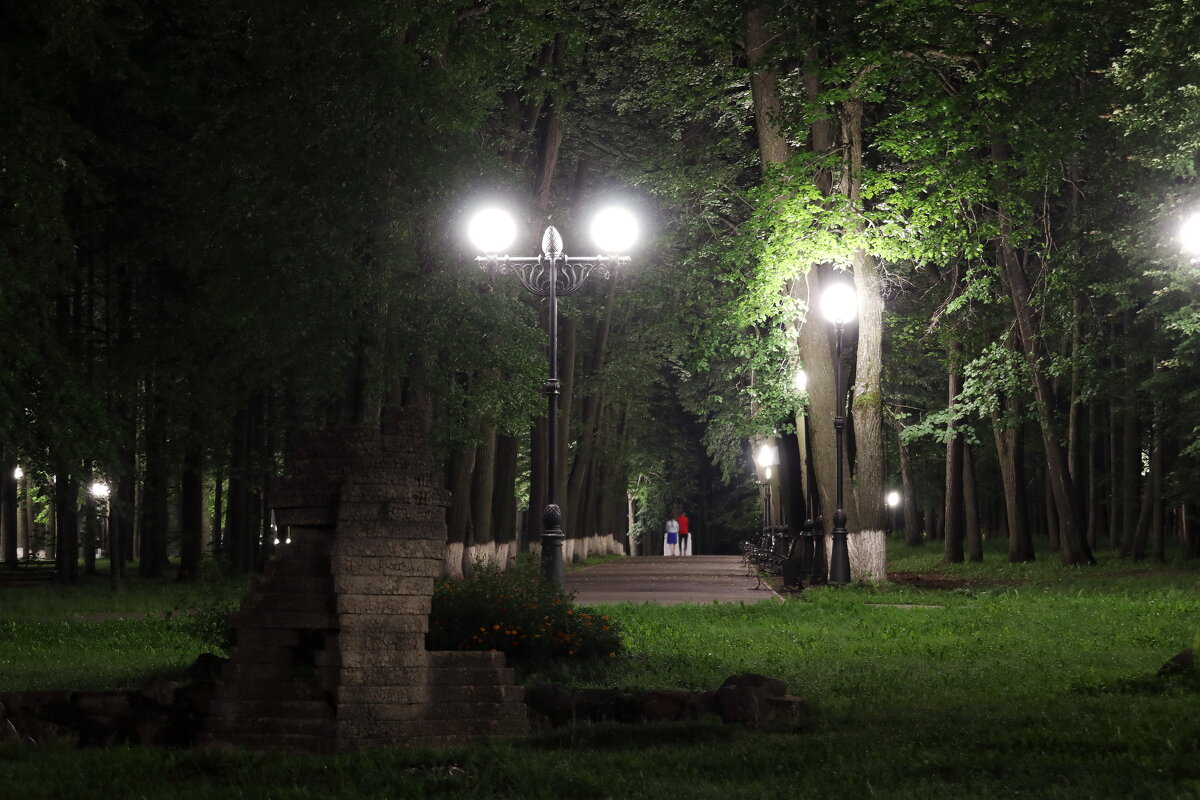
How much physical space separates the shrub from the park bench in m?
12.6

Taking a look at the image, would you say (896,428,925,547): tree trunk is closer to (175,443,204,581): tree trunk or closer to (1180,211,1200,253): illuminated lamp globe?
(175,443,204,581): tree trunk

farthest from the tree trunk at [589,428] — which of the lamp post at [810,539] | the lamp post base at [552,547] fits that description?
the lamp post base at [552,547]

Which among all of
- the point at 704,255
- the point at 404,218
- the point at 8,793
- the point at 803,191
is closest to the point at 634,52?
the point at 704,255

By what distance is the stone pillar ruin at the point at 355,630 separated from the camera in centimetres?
906

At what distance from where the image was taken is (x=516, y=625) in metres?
12.5

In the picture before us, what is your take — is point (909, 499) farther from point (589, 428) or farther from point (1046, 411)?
point (1046, 411)

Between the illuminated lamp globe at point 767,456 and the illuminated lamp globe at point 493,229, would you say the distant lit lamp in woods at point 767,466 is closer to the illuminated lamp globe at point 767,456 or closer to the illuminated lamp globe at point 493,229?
the illuminated lamp globe at point 767,456

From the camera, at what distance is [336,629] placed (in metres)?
9.23

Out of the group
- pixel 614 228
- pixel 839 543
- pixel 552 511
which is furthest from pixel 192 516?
pixel 552 511

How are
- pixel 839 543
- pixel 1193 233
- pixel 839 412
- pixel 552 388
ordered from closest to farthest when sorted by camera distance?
pixel 552 388 < pixel 1193 233 < pixel 839 543 < pixel 839 412

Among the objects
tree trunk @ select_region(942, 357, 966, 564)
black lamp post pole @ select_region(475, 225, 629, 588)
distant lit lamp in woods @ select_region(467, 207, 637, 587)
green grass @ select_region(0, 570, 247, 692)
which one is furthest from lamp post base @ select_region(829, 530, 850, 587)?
tree trunk @ select_region(942, 357, 966, 564)

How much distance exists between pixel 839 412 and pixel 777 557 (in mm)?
8826

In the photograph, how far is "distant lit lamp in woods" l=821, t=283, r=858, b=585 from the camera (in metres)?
23.2

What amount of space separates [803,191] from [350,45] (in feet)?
27.6
